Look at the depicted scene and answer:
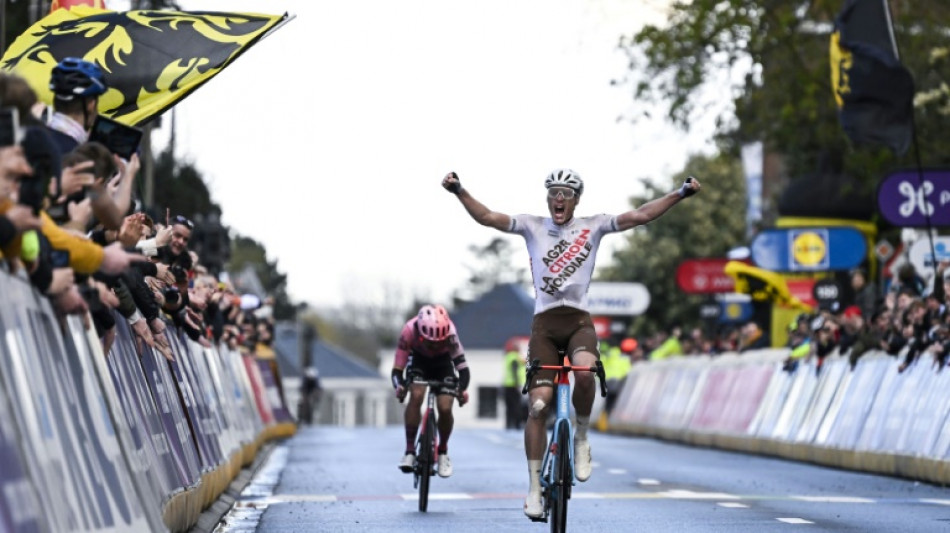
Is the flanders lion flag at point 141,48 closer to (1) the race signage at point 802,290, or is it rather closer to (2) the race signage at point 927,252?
(2) the race signage at point 927,252

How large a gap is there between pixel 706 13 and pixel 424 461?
20008 millimetres

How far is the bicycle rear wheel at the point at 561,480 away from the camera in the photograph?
38.3ft

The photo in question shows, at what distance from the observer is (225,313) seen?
2388 cm

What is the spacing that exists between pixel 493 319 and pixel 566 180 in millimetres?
134051

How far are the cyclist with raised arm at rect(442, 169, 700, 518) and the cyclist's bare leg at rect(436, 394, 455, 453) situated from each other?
4.65m

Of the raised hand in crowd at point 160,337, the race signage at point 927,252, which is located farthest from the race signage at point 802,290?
the raised hand in crowd at point 160,337

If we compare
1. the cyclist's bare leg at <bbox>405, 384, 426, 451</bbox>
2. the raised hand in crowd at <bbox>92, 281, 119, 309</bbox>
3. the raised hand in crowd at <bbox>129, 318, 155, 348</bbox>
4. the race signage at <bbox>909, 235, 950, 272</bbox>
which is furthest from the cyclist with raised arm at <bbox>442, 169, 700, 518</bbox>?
the race signage at <bbox>909, 235, 950, 272</bbox>

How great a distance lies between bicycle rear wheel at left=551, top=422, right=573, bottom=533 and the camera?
11672 mm

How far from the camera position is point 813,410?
2655cm

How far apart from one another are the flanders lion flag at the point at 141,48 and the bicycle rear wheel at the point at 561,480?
4.34 metres

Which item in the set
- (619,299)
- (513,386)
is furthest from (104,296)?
(619,299)

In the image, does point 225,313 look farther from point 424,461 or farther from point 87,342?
point 87,342

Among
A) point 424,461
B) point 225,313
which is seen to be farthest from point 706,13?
point 424,461

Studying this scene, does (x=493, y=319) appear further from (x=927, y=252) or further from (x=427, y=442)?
(x=427, y=442)
